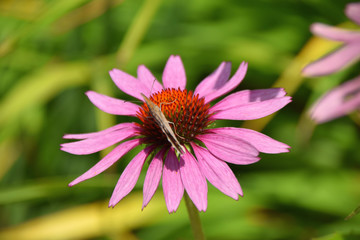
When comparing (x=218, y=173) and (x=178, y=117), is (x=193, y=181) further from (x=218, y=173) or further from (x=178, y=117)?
(x=178, y=117)

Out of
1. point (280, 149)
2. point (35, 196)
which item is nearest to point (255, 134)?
point (280, 149)

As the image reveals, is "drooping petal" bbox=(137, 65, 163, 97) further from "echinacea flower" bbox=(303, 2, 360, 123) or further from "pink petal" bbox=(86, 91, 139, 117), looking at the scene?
"echinacea flower" bbox=(303, 2, 360, 123)

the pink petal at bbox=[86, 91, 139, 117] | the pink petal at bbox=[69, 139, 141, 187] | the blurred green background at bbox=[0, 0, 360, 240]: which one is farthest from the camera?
the blurred green background at bbox=[0, 0, 360, 240]

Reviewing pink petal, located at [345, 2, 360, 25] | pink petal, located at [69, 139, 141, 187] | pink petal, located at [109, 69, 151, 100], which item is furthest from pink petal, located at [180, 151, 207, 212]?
pink petal, located at [345, 2, 360, 25]

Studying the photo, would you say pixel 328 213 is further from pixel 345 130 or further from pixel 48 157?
pixel 48 157

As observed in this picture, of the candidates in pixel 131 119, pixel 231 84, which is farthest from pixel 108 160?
pixel 131 119
